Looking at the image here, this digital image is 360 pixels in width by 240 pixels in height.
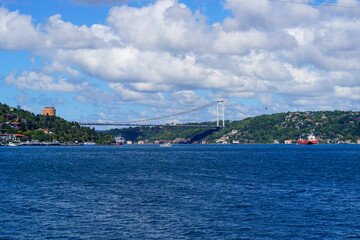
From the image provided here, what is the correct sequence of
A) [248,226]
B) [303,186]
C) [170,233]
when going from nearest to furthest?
[170,233], [248,226], [303,186]

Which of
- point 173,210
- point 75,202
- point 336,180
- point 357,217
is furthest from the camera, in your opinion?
point 336,180

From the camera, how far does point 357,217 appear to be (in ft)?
81.1

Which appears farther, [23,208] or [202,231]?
[23,208]

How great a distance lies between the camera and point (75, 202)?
2973 centimetres

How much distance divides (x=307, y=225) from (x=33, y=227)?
14.6 meters

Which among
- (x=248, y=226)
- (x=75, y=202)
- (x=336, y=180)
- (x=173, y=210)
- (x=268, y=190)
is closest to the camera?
(x=248, y=226)

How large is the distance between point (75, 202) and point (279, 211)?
13.9m

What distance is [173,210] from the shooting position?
2681 centimetres

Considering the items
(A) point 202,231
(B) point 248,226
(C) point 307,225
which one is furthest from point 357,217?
(A) point 202,231

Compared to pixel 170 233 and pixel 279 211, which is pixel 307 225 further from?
pixel 170 233

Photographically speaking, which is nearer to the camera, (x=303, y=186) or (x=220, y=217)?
(x=220, y=217)

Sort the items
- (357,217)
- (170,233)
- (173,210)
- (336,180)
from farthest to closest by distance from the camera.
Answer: (336,180) < (173,210) < (357,217) < (170,233)

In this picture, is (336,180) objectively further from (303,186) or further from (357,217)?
(357,217)

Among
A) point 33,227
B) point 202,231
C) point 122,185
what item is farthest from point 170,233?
point 122,185
